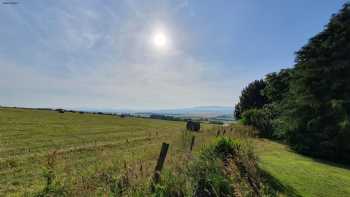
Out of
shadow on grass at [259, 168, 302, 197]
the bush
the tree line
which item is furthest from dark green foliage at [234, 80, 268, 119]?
shadow on grass at [259, 168, 302, 197]

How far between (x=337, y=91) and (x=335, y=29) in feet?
12.3

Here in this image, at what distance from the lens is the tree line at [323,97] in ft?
43.2

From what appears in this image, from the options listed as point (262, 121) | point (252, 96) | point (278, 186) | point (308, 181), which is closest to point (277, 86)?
point (262, 121)

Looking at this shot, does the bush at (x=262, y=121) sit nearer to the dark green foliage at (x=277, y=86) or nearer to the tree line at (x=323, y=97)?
the dark green foliage at (x=277, y=86)

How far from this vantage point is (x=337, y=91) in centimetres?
1374

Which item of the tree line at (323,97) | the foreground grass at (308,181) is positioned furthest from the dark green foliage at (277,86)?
the foreground grass at (308,181)

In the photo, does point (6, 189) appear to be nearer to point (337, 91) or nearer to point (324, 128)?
point (324, 128)

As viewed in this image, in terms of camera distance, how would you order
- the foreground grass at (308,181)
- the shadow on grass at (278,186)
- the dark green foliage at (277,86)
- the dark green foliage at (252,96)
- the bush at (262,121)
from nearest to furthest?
the shadow on grass at (278,186) < the foreground grass at (308,181) < the bush at (262,121) < the dark green foliage at (277,86) < the dark green foliage at (252,96)

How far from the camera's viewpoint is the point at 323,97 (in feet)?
46.6

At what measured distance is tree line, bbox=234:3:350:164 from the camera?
13.2 meters

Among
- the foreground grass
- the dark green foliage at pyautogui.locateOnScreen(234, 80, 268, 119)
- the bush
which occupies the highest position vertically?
the dark green foliage at pyautogui.locateOnScreen(234, 80, 268, 119)

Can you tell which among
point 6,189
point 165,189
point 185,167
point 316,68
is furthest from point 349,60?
point 6,189

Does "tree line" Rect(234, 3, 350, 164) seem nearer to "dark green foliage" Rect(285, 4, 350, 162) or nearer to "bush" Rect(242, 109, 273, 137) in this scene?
"dark green foliage" Rect(285, 4, 350, 162)

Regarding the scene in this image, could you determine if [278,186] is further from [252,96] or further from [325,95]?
[252,96]
